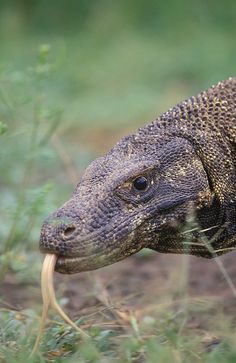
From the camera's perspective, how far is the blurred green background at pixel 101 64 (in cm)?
825

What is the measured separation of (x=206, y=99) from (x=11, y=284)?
1.66 metres

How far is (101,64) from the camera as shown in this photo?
1238cm

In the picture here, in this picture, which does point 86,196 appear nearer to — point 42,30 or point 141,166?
point 141,166

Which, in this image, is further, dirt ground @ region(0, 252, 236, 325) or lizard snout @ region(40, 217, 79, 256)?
dirt ground @ region(0, 252, 236, 325)

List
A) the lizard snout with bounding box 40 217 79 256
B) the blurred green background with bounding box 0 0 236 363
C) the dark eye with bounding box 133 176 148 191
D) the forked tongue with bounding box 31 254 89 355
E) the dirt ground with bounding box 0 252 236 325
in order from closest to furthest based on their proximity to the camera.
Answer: the forked tongue with bounding box 31 254 89 355 < the lizard snout with bounding box 40 217 79 256 < the dark eye with bounding box 133 176 148 191 < the dirt ground with bounding box 0 252 236 325 < the blurred green background with bounding box 0 0 236 363

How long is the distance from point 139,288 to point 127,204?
149 cm

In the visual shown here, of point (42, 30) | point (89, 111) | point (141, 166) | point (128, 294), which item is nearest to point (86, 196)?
point (141, 166)

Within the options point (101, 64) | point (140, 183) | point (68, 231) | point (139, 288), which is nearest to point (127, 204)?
point (140, 183)

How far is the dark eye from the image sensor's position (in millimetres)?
4438

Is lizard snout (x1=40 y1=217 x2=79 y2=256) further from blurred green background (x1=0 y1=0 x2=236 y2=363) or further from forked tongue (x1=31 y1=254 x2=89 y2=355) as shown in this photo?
blurred green background (x1=0 y1=0 x2=236 y2=363)

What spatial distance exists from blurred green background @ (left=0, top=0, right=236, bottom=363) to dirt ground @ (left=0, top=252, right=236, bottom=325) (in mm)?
422

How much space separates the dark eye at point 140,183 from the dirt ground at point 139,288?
559 millimetres

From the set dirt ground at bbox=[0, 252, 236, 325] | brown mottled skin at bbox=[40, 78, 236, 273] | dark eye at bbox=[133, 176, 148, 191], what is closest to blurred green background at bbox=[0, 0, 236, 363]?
dirt ground at bbox=[0, 252, 236, 325]

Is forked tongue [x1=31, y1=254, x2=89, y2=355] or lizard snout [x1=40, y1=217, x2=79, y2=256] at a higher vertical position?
lizard snout [x1=40, y1=217, x2=79, y2=256]
